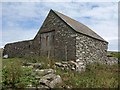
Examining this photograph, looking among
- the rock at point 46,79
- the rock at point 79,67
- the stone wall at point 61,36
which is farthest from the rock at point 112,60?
the rock at point 46,79

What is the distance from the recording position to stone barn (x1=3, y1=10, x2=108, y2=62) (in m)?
18.5

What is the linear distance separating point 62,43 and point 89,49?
2420mm

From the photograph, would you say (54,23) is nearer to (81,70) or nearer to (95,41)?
(95,41)

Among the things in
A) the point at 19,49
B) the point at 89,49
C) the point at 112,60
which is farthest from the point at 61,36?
the point at 112,60

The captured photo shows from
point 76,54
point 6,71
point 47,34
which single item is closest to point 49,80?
point 6,71

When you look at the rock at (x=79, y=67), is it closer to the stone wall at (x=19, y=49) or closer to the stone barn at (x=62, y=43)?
the stone barn at (x=62, y=43)

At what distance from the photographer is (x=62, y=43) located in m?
19.1

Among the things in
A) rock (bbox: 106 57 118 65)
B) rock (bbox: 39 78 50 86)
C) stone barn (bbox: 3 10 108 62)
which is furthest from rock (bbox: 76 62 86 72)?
rock (bbox: 106 57 118 65)

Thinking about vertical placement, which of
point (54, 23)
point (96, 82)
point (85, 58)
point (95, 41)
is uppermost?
point (54, 23)

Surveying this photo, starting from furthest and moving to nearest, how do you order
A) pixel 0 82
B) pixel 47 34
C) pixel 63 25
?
pixel 47 34
pixel 63 25
pixel 0 82

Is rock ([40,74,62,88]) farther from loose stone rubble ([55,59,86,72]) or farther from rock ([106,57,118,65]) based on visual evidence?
rock ([106,57,118,65])

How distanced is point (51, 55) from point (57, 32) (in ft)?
6.71

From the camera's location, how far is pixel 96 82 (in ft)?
43.3

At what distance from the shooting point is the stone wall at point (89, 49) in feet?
60.4
